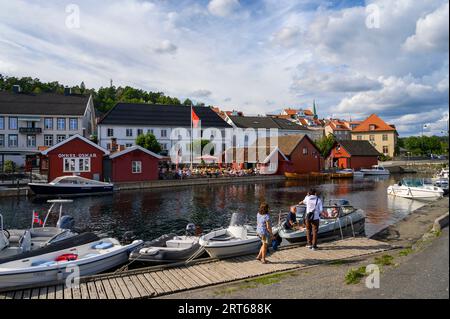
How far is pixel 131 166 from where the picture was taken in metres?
41.4

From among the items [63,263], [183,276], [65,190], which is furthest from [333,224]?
[65,190]

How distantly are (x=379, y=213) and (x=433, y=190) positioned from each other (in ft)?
39.8

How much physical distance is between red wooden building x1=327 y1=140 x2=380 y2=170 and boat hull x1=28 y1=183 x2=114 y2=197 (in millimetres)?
51744

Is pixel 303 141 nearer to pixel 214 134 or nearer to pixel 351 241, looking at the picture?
pixel 214 134

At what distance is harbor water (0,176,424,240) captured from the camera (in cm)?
1994

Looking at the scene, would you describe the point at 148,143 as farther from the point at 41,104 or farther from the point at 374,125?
the point at 374,125

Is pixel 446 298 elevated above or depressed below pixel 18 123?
below

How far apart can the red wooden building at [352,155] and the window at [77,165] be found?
51867mm

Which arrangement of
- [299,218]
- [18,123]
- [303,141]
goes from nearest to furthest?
[299,218], [18,123], [303,141]

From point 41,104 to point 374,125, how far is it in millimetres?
82609

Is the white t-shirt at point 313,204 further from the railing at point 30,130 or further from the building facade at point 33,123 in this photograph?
the railing at point 30,130

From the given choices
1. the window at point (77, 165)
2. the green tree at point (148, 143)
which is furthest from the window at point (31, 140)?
the window at point (77, 165)

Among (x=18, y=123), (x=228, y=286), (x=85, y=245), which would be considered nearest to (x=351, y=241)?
(x=228, y=286)
